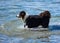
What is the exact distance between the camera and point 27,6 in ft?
44.7

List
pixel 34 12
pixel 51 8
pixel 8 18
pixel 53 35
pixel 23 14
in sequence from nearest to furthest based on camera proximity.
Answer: pixel 53 35 → pixel 23 14 → pixel 8 18 → pixel 34 12 → pixel 51 8

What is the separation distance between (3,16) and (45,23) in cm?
293

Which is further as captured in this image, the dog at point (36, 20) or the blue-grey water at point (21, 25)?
the dog at point (36, 20)

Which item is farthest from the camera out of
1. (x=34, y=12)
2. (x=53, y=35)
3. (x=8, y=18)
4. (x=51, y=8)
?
(x=51, y=8)

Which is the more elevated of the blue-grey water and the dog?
the dog

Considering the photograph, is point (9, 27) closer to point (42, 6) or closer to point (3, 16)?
point (3, 16)

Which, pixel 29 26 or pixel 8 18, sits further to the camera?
pixel 8 18

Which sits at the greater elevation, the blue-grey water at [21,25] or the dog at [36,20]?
the dog at [36,20]

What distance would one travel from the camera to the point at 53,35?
330 inches

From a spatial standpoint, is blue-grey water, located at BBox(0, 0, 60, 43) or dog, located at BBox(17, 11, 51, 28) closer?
blue-grey water, located at BBox(0, 0, 60, 43)

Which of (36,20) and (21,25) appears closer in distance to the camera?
(36,20)

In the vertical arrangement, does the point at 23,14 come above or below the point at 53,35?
above

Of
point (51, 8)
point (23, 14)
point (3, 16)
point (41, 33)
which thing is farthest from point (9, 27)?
point (51, 8)

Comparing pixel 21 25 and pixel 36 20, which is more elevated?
pixel 36 20
